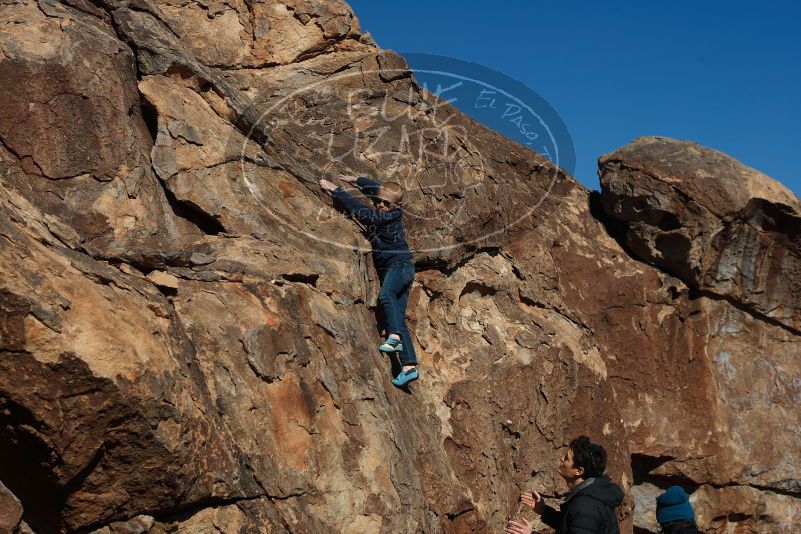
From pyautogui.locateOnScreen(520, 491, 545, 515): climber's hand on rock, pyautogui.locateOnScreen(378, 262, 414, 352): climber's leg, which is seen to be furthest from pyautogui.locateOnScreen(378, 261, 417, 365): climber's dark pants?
pyautogui.locateOnScreen(520, 491, 545, 515): climber's hand on rock

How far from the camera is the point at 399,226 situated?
823 cm

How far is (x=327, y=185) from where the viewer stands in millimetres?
8336

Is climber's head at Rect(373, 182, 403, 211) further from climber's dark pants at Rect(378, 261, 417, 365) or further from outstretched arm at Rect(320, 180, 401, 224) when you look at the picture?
climber's dark pants at Rect(378, 261, 417, 365)

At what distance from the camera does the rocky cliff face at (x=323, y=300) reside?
15.3 ft

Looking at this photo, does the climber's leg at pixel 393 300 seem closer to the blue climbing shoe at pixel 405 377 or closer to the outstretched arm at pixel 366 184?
the blue climbing shoe at pixel 405 377

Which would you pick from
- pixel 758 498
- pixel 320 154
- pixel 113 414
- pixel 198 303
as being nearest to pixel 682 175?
pixel 758 498

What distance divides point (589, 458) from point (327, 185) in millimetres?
3992

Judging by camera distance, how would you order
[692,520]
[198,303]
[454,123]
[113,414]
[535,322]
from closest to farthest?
1. [113,414]
2. [692,520]
3. [198,303]
4. [535,322]
5. [454,123]

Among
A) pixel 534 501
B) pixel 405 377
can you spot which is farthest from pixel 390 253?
pixel 534 501

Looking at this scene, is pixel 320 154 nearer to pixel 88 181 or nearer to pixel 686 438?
pixel 88 181

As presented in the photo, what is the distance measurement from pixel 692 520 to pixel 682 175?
24.9ft

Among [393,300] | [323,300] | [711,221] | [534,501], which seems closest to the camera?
[534,501]

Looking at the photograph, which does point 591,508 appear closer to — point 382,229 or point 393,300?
point 393,300

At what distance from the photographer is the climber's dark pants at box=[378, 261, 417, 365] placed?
25.0 ft
